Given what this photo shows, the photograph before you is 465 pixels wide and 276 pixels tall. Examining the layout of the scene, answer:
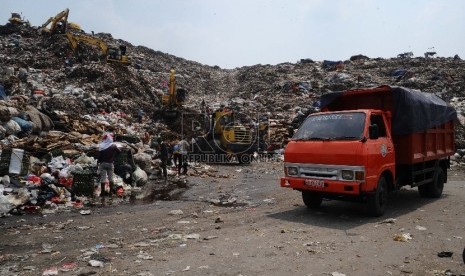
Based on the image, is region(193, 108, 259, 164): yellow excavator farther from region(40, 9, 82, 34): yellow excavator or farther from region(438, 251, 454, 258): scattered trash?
region(40, 9, 82, 34): yellow excavator

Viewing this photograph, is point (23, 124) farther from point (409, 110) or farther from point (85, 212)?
point (409, 110)

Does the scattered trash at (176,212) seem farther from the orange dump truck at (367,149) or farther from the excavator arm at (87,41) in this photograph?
the excavator arm at (87,41)

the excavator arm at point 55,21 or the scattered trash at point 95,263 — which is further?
the excavator arm at point 55,21

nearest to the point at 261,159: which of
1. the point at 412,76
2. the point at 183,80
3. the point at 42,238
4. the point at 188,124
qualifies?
the point at 188,124

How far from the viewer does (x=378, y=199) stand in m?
6.63

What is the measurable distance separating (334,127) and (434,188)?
3505mm

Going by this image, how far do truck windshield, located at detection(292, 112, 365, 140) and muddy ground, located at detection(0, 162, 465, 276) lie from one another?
1481 mm

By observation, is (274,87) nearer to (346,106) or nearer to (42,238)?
(346,106)

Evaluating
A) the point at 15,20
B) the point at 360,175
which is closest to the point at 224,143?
the point at 360,175

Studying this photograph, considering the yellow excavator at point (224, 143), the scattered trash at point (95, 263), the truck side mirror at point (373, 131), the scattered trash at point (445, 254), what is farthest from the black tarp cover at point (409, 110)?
the yellow excavator at point (224, 143)

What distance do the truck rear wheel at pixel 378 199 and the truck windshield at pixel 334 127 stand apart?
40.1 inches

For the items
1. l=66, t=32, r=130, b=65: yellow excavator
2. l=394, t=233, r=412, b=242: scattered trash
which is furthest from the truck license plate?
l=66, t=32, r=130, b=65: yellow excavator

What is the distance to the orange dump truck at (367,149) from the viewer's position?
6.25m

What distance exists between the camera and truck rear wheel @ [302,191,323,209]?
7445 millimetres
